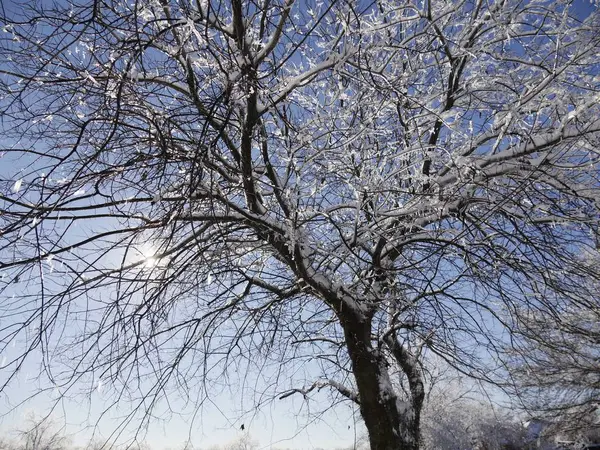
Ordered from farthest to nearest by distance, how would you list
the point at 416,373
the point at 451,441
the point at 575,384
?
1. the point at 451,441
2. the point at 575,384
3. the point at 416,373

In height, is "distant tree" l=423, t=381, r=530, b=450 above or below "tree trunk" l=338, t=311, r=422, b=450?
above

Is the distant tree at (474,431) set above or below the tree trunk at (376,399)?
above

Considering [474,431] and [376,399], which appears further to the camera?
[474,431]

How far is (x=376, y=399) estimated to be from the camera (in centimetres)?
516

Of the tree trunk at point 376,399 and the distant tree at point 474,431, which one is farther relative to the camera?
the distant tree at point 474,431

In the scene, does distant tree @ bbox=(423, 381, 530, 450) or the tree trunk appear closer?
the tree trunk

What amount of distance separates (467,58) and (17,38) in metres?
4.47

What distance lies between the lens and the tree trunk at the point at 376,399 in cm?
505

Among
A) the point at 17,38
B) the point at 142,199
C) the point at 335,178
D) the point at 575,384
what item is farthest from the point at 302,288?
the point at 575,384

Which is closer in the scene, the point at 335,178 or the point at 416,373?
the point at 335,178

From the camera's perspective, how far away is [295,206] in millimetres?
4176

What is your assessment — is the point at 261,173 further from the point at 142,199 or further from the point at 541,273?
the point at 541,273

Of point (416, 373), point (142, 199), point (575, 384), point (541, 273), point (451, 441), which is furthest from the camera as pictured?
point (451, 441)

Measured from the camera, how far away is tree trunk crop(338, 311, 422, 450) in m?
5.05
